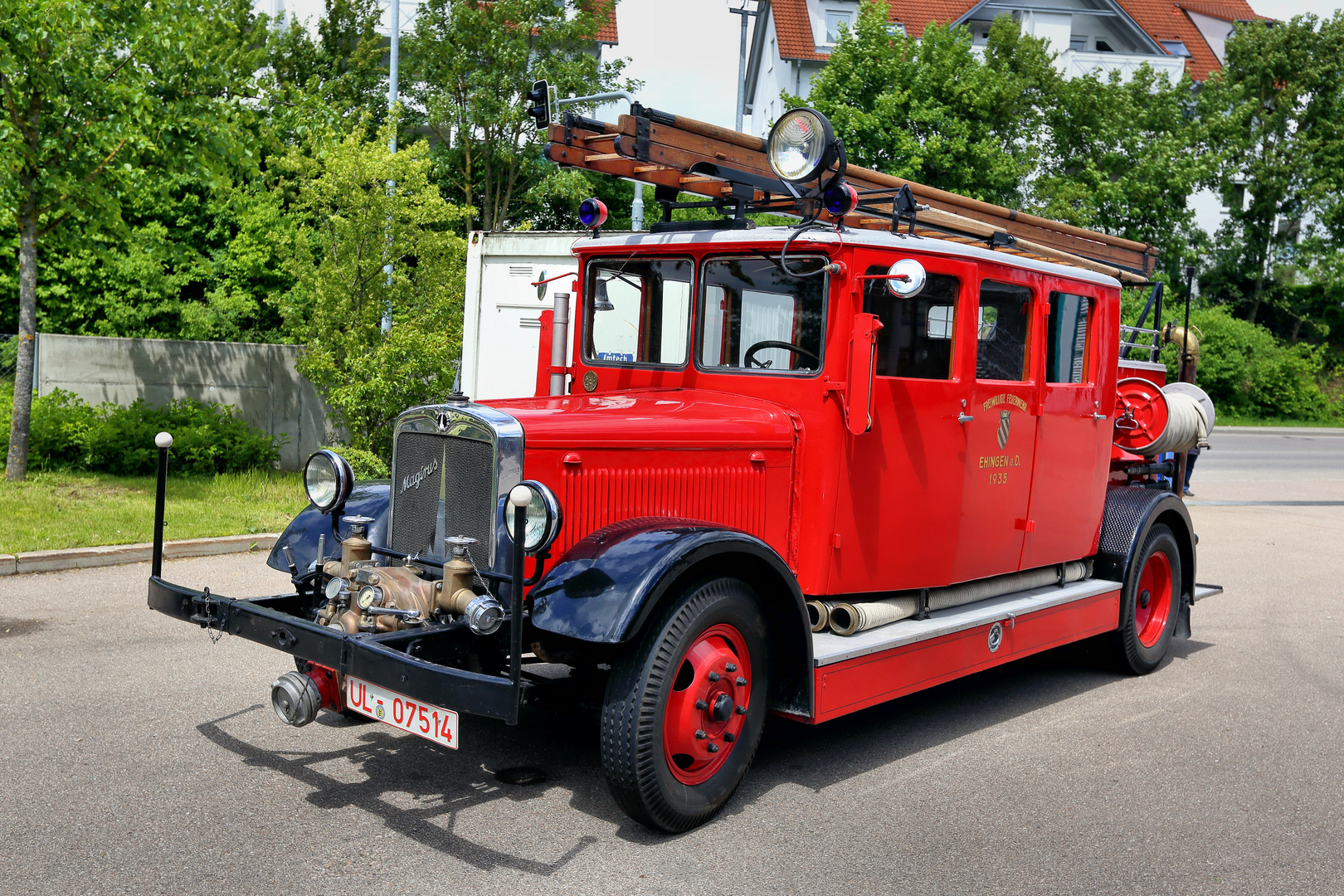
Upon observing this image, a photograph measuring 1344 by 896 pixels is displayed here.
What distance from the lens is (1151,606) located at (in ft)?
23.9

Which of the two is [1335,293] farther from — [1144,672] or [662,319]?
[662,319]

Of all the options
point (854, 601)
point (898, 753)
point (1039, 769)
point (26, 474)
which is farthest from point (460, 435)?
point (26, 474)

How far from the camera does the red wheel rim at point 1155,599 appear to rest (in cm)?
720

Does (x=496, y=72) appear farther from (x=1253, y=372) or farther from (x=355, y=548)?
(x=1253, y=372)

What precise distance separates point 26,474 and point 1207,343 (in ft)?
102

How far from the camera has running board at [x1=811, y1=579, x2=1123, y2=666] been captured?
4750 mm

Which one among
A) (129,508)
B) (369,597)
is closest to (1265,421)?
(129,508)

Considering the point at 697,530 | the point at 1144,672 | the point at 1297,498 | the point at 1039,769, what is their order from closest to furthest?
the point at 697,530
the point at 1039,769
the point at 1144,672
the point at 1297,498

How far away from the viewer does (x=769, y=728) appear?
5633mm

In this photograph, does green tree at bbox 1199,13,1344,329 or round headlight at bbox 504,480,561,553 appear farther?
green tree at bbox 1199,13,1344,329

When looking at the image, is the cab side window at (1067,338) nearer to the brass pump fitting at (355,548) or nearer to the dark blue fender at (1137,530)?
the dark blue fender at (1137,530)

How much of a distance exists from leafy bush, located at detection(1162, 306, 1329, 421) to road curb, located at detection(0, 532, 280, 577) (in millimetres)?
29713

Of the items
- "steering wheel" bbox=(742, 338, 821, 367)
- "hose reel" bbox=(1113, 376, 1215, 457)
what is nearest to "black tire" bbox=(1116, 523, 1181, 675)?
"hose reel" bbox=(1113, 376, 1215, 457)

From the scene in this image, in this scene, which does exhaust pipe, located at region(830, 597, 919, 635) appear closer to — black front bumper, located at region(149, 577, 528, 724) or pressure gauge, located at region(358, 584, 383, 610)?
black front bumper, located at region(149, 577, 528, 724)
